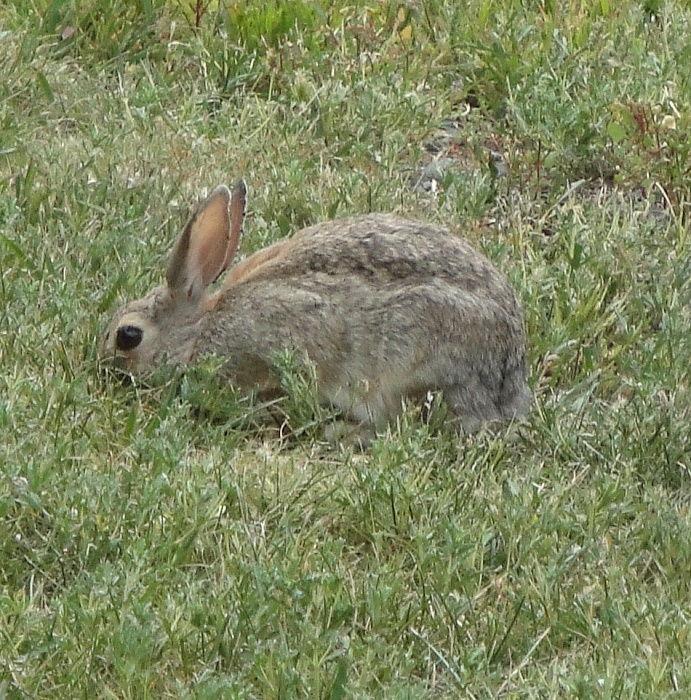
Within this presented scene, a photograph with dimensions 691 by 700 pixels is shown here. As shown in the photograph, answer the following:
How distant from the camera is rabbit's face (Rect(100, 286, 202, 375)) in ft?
19.5

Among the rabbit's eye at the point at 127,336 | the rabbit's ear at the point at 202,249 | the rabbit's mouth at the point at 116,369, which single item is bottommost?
the rabbit's mouth at the point at 116,369

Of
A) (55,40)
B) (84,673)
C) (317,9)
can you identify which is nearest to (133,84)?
(55,40)

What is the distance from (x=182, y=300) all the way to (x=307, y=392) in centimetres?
72

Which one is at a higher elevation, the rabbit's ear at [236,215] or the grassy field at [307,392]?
the rabbit's ear at [236,215]

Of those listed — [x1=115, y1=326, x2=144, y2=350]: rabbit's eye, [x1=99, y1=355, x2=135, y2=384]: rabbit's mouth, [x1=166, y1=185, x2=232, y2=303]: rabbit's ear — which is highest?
[x1=166, y1=185, x2=232, y2=303]: rabbit's ear

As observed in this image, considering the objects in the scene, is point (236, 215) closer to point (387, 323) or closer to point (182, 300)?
point (182, 300)

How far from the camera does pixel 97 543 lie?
4762 mm

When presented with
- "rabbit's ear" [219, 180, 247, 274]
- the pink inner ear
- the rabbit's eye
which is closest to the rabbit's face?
the rabbit's eye

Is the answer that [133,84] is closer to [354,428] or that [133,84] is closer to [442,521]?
[354,428]

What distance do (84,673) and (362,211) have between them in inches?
125

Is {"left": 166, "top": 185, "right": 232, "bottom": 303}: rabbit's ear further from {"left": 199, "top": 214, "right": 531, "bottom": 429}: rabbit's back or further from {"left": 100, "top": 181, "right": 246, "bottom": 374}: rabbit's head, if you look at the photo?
{"left": 199, "top": 214, "right": 531, "bottom": 429}: rabbit's back

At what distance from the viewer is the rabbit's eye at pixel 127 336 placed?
595 cm

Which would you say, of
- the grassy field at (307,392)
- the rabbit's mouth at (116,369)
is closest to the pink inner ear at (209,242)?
the grassy field at (307,392)

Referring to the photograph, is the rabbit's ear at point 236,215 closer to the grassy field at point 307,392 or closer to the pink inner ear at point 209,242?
the pink inner ear at point 209,242
